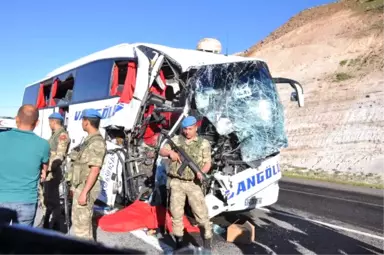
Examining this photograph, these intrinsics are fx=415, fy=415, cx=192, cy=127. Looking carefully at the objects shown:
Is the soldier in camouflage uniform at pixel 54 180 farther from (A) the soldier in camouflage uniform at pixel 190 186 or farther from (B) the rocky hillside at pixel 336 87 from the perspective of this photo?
(B) the rocky hillside at pixel 336 87

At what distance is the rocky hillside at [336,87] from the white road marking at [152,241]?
533 inches

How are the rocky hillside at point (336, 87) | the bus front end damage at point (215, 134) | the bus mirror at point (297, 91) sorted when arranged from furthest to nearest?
the rocky hillside at point (336, 87), the bus mirror at point (297, 91), the bus front end damage at point (215, 134)

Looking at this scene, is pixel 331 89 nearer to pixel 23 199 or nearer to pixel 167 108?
pixel 167 108

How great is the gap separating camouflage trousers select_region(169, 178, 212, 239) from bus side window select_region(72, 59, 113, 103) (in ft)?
10.8

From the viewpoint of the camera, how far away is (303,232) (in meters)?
6.66

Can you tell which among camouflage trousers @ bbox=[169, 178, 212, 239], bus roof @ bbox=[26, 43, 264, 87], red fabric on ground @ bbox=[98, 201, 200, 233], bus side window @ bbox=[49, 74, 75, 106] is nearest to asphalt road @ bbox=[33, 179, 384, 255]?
red fabric on ground @ bbox=[98, 201, 200, 233]

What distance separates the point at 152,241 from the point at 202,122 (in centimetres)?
212

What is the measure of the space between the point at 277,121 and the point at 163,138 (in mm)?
1951

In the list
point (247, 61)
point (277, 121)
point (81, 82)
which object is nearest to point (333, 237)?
point (277, 121)

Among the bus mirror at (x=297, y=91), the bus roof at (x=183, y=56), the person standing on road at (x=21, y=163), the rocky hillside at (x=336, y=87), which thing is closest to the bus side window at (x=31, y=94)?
the bus roof at (x=183, y=56)

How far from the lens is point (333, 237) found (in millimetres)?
6359

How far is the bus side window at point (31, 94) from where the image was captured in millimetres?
12808

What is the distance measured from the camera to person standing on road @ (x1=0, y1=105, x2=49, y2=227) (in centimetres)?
364

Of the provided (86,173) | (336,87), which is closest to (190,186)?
(86,173)
